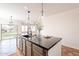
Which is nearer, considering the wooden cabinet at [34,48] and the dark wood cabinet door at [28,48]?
the wooden cabinet at [34,48]

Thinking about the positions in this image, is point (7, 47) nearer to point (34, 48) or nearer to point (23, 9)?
point (34, 48)

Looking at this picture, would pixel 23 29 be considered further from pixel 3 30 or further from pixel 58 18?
pixel 58 18

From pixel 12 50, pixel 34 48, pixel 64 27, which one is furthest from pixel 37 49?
pixel 64 27

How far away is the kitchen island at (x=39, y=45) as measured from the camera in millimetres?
1406

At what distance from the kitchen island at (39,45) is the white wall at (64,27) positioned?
102mm

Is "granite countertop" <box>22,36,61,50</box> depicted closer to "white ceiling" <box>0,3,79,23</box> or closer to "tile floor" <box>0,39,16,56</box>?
"tile floor" <box>0,39,16,56</box>

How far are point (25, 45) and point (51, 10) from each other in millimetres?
647

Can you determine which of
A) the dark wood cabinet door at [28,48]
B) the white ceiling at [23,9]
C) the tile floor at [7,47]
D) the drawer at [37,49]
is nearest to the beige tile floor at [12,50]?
the tile floor at [7,47]

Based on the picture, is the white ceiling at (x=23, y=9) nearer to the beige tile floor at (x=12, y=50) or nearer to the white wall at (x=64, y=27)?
the white wall at (x=64, y=27)

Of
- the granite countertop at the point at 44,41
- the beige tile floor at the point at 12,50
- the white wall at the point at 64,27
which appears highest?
the white wall at the point at 64,27

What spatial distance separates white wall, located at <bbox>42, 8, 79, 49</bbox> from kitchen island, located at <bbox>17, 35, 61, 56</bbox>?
102 millimetres

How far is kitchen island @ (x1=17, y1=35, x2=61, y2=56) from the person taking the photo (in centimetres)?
141

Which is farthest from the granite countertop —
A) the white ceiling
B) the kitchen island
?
the white ceiling

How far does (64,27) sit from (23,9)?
653 millimetres
